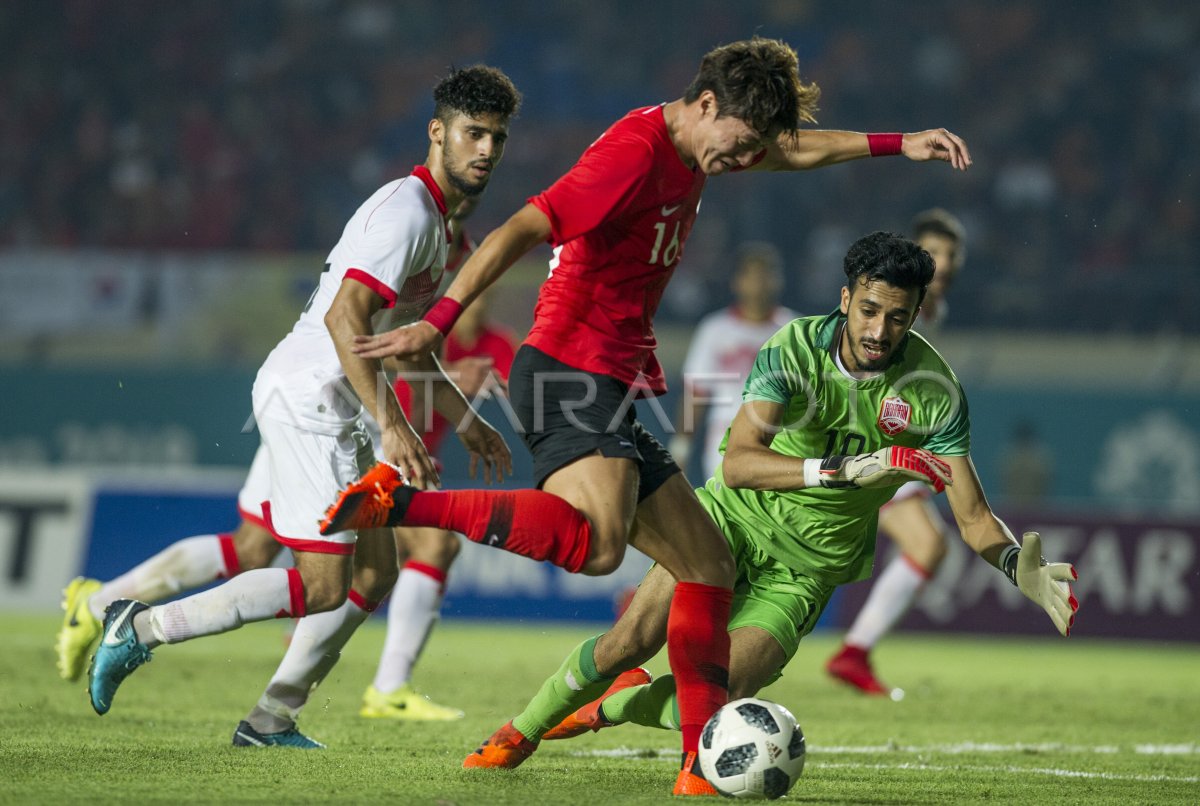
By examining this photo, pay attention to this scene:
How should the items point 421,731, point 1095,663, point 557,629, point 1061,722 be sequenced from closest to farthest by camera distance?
point 421,731 < point 1061,722 < point 1095,663 < point 557,629

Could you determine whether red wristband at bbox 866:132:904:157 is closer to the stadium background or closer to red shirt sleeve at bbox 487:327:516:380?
red shirt sleeve at bbox 487:327:516:380

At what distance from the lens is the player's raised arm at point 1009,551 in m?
4.38

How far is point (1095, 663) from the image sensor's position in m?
10.6

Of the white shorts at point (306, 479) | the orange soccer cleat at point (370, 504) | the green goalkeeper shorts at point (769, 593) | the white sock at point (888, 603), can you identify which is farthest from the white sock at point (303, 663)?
the white sock at point (888, 603)

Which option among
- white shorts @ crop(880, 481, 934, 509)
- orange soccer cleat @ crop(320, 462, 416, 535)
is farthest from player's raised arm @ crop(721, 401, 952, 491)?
white shorts @ crop(880, 481, 934, 509)

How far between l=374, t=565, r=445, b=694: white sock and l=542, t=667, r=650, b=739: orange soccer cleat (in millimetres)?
1697

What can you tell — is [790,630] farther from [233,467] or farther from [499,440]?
[233,467]

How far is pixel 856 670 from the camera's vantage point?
7.99 metres

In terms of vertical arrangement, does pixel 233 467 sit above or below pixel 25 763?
below

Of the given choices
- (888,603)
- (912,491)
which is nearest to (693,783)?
(888,603)

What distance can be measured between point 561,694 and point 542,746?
3.40ft

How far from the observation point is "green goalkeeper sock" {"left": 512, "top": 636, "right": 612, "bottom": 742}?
4.70 m

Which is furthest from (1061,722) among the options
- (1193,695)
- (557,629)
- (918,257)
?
(557,629)

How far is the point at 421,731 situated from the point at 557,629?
582 cm
